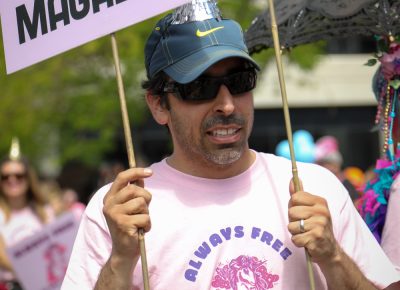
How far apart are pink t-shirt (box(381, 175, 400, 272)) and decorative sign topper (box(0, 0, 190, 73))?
3.81 feet

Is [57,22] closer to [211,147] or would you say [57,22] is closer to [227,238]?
[211,147]

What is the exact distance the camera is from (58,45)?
3119mm

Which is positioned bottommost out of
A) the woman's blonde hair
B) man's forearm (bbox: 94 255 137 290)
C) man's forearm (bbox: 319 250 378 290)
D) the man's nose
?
man's forearm (bbox: 319 250 378 290)

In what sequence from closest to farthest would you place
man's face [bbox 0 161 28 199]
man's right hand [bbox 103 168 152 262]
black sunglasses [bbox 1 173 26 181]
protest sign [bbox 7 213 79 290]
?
man's right hand [bbox 103 168 152 262]
protest sign [bbox 7 213 79 290]
man's face [bbox 0 161 28 199]
black sunglasses [bbox 1 173 26 181]

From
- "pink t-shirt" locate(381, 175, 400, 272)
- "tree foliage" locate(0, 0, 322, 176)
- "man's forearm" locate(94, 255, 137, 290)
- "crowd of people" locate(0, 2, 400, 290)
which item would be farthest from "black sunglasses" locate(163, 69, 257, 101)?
"tree foliage" locate(0, 0, 322, 176)

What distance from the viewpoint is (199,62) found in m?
3.08

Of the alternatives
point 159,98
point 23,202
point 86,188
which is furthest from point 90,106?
point 159,98

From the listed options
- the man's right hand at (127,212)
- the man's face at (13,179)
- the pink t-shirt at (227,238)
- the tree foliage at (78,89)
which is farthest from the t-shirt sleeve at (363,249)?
the tree foliage at (78,89)

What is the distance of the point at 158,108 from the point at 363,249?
2.85 feet

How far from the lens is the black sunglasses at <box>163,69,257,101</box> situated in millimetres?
3078

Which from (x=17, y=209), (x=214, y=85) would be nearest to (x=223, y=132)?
(x=214, y=85)

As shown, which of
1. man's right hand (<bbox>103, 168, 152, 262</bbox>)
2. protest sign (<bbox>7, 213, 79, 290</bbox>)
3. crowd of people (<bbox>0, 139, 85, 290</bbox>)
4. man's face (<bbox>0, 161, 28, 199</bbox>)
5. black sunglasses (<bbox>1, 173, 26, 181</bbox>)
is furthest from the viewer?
black sunglasses (<bbox>1, 173, 26, 181</bbox>)

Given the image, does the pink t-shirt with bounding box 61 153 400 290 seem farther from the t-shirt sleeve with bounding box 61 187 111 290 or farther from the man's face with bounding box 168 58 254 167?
the man's face with bounding box 168 58 254 167

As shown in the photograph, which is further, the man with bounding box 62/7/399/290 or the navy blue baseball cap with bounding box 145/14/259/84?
the navy blue baseball cap with bounding box 145/14/259/84
